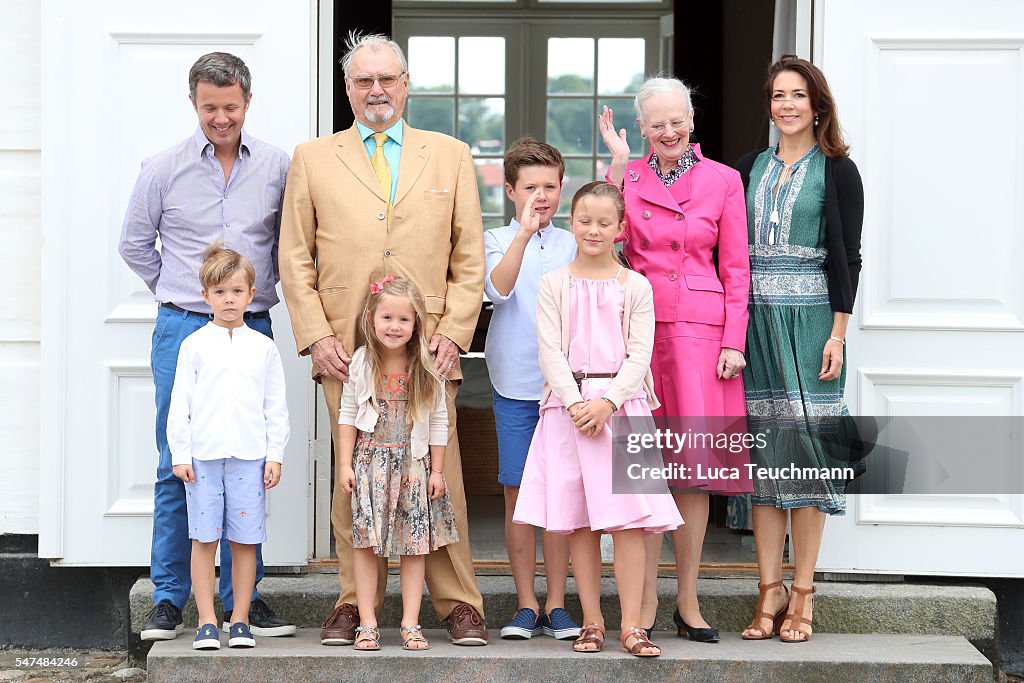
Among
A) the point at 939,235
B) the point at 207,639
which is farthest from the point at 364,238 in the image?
the point at 939,235

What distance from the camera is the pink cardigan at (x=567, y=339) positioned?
11.1 ft

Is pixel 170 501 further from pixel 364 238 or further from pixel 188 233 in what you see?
pixel 364 238

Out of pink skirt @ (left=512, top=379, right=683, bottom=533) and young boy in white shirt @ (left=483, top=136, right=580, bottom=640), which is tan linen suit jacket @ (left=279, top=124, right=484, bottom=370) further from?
pink skirt @ (left=512, top=379, right=683, bottom=533)

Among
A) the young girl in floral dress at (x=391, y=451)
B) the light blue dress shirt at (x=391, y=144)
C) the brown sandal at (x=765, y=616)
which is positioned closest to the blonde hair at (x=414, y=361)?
the young girl in floral dress at (x=391, y=451)

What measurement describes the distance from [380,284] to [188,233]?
2.05 ft

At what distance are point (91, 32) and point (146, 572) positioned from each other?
1.72 m

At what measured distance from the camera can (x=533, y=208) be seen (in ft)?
11.7

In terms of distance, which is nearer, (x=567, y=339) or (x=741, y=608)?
(x=567, y=339)

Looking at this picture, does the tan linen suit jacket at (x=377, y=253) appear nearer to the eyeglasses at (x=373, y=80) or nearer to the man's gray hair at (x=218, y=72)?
the eyeglasses at (x=373, y=80)

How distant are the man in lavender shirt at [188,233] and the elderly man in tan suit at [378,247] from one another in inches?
5.3

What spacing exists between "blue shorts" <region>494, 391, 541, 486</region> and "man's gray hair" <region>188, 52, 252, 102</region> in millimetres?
1159

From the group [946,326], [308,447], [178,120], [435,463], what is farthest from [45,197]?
[946,326]

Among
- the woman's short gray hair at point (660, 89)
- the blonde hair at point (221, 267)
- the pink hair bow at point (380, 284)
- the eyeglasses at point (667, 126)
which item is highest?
the woman's short gray hair at point (660, 89)

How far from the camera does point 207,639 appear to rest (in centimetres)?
345
